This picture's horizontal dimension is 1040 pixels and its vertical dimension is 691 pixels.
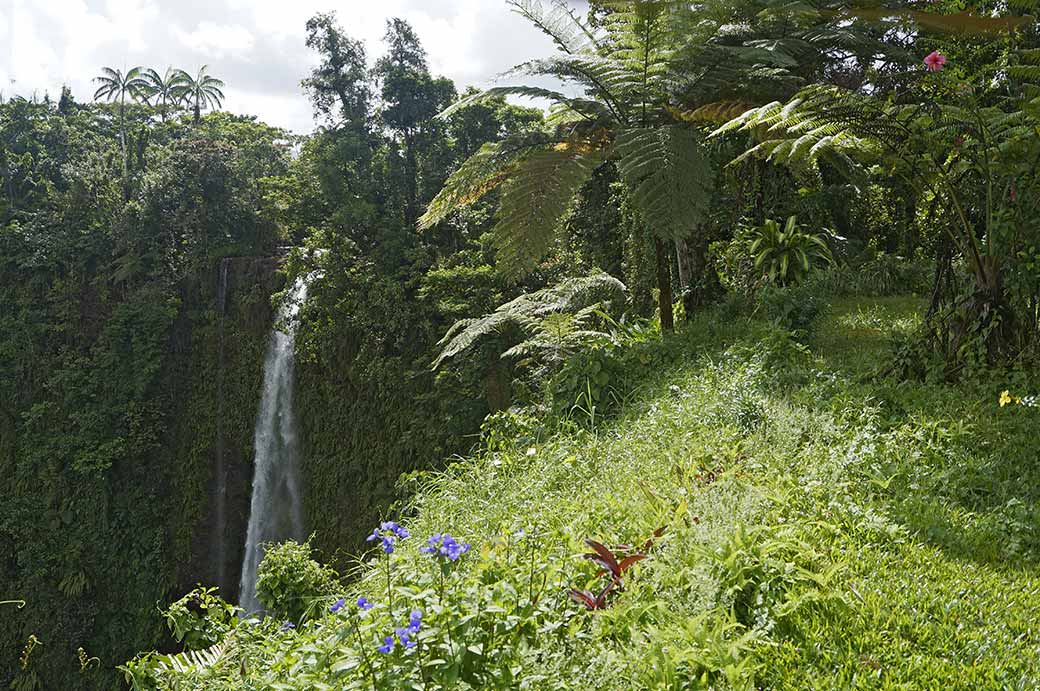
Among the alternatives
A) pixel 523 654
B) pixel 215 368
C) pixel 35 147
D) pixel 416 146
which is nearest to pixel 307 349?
pixel 215 368

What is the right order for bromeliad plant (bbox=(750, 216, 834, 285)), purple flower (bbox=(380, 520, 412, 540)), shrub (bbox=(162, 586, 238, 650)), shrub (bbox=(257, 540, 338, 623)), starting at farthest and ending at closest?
bromeliad plant (bbox=(750, 216, 834, 285)), shrub (bbox=(257, 540, 338, 623)), shrub (bbox=(162, 586, 238, 650)), purple flower (bbox=(380, 520, 412, 540))

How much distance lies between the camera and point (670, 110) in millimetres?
5652

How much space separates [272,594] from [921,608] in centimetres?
387

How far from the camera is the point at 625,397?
493cm

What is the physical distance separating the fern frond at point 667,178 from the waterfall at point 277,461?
9.13 metres

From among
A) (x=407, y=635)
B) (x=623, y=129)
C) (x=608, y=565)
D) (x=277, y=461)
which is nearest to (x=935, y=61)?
(x=623, y=129)

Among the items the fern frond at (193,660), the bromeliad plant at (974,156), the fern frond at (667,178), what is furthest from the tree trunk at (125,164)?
the bromeliad plant at (974,156)

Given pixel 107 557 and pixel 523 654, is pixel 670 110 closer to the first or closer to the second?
pixel 523 654

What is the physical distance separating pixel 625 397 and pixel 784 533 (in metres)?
2.50

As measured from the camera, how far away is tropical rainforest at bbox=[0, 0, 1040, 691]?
2.18 meters

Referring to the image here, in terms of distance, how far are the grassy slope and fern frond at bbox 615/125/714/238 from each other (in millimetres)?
1236

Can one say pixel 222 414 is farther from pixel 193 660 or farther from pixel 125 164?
pixel 193 660

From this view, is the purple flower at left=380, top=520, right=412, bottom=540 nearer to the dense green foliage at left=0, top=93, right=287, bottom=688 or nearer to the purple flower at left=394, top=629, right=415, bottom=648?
the purple flower at left=394, top=629, right=415, bottom=648

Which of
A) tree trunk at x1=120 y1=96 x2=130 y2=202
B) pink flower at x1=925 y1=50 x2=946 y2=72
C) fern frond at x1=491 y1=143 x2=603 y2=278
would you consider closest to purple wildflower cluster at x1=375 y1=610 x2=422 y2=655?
pink flower at x1=925 y1=50 x2=946 y2=72
